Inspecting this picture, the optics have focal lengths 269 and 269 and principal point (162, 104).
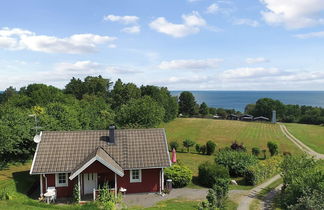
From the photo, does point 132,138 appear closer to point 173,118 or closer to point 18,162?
point 18,162

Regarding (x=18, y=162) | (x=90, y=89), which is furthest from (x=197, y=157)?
(x=90, y=89)

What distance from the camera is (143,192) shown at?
19.8m

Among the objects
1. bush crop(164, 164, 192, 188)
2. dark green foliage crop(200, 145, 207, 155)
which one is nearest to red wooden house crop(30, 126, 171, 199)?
bush crop(164, 164, 192, 188)

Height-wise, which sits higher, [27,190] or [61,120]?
[61,120]

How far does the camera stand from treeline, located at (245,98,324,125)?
97.6 metres

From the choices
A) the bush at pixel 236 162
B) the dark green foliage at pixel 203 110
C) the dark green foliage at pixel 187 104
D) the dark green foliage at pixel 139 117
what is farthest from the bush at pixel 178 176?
the dark green foliage at pixel 203 110

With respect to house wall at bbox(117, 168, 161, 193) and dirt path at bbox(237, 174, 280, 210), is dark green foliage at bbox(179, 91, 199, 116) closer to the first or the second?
dirt path at bbox(237, 174, 280, 210)

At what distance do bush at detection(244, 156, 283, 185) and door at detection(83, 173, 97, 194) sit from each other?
1245 centimetres

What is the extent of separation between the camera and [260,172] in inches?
918

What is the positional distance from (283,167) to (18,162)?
2476 cm

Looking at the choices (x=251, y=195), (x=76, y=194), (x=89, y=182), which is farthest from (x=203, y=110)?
(x=76, y=194)

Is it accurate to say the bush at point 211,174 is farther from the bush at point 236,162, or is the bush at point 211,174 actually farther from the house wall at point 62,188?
the house wall at point 62,188

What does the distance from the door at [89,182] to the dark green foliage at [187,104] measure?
290ft

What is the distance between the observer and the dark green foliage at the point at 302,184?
45.4 feet
